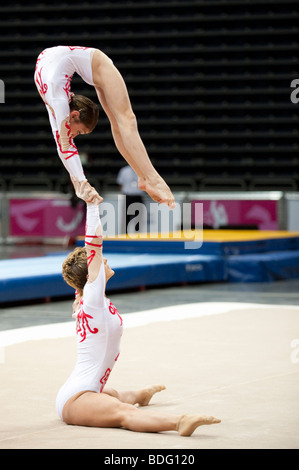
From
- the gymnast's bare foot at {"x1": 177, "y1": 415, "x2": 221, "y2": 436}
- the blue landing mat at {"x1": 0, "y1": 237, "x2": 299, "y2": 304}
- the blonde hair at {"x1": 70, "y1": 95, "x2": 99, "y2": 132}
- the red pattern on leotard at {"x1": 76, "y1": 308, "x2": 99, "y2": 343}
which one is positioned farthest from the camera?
the blue landing mat at {"x1": 0, "y1": 237, "x2": 299, "y2": 304}

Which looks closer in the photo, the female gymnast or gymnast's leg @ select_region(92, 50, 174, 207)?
the female gymnast

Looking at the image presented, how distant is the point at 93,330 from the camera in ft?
12.1

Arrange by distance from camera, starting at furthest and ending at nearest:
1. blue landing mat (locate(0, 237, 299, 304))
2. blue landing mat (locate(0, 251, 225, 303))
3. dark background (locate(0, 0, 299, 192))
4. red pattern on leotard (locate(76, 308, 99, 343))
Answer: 1. dark background (locate(0, 0, 299, 192))
2. blue landing mat (locate(0, 237, 299, 304))
3. blue landing mat (locate(0, 251, 225, 303))
4. red pattern on leotard (locate(76, 308, 99, 343))

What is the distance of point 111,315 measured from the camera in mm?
3740

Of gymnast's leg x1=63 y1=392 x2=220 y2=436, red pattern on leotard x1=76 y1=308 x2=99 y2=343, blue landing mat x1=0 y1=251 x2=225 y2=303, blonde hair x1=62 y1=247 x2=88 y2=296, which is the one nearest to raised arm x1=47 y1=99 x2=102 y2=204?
blonde hair x1=62 y1=247 x2=88 y2=296

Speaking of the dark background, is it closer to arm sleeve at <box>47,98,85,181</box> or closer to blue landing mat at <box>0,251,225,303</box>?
blue landing mat at <box>0,251,225,303</box>

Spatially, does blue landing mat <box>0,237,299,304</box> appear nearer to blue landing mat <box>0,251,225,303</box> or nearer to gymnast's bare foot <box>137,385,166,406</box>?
blue landing mat <box>0,251,225,303</box>

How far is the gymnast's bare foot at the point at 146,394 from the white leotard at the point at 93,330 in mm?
322

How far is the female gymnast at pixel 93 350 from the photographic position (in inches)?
141

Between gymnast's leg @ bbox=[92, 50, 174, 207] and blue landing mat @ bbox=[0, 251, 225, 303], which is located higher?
gymnast's leg @ bbox=[92, 50, 174, 207]

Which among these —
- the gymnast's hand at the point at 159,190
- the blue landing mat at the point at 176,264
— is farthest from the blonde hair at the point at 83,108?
the blue landing mat at the point at 176,264

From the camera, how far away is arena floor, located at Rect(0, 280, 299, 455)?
135 inches

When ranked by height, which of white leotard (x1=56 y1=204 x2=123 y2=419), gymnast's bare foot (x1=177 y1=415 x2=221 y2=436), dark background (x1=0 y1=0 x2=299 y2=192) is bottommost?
gymnast's bare foot (x1=177 y1=415 x2=221 y2=436)

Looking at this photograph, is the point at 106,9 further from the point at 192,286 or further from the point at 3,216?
the point at 192,286
